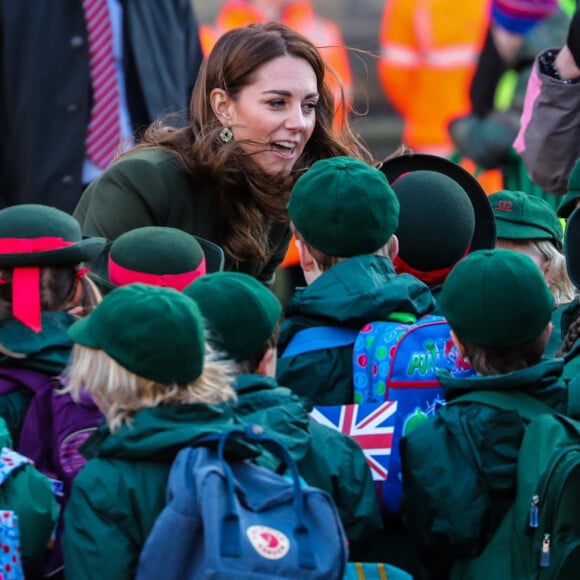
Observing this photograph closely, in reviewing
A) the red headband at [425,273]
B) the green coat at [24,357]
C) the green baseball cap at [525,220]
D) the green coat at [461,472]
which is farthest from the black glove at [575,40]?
the green coat at [24,357]

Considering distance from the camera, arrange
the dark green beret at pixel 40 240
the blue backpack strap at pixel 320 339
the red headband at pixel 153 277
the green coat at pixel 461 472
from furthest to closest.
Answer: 1. the red headband at pixel 153 277
2. the blue backpack strap at pixel 320 339
3. the dark green beret at pixel 40 240
4. the green coat at pixel 461 472

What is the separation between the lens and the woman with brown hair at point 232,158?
14.0 ft

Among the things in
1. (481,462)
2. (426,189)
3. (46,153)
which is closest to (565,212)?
(426,189)

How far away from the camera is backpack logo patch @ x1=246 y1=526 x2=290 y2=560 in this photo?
2717 millimetres

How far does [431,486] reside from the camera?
122 inches

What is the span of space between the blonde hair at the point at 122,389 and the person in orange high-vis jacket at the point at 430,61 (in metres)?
4.81

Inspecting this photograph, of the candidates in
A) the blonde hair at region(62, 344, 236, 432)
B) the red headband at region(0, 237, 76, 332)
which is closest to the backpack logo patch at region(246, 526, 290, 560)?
the blonde hair at region(62, 344, 236, 432)

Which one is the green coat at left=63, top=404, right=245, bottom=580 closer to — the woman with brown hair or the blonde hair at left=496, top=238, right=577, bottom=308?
the woman with brown hair

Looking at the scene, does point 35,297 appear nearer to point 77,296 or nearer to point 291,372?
point 77,296

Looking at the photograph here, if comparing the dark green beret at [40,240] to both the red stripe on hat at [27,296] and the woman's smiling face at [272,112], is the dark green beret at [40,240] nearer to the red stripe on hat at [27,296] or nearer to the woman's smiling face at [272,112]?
the red stripe on hat at [27,296]

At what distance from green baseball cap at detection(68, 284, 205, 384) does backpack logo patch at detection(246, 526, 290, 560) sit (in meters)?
0.37

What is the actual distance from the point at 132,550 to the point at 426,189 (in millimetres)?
1577

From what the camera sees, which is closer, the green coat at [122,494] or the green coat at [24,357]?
the green coat at [122,494]

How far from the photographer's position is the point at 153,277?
3.59 metres
